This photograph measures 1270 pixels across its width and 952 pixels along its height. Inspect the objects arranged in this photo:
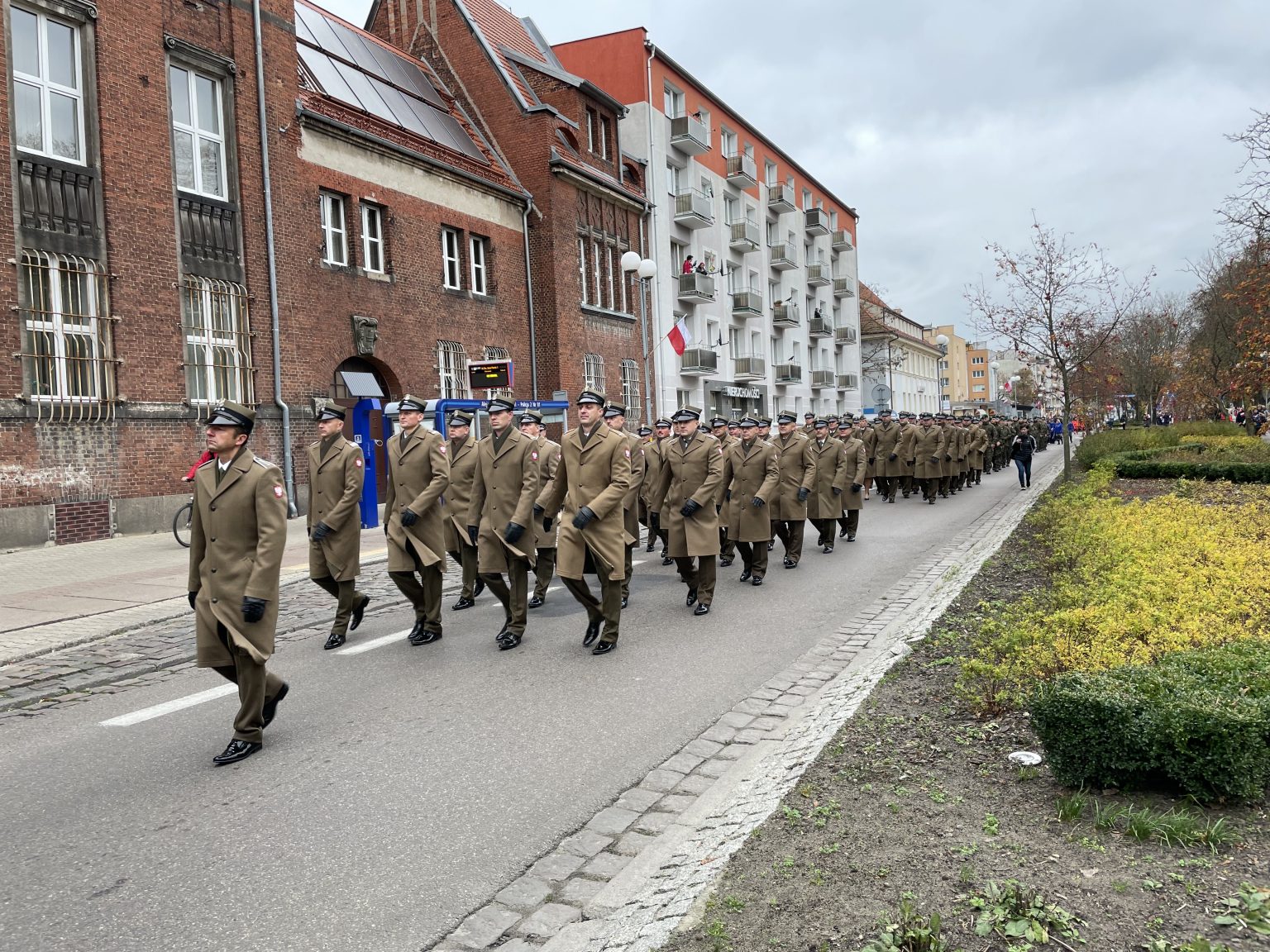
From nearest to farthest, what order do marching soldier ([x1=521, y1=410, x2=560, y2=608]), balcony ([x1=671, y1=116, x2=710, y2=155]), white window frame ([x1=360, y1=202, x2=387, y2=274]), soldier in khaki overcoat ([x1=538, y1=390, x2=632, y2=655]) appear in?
soldier in khaki overcoat ([x1=538, y1=390, x2=632, y2=655])
marching soldier ([x1=521, y1=410, x2=560, y2=608])
white window frame ([x1=360, y1=202, x2=387, y2=274])
balcony ([x1=671, y1=116, x2=710, y2=155])

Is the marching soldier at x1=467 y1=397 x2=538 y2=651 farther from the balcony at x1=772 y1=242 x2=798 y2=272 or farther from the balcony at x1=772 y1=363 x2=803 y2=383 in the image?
the balcony at x1=772 y1=242 x2=798 y2=272

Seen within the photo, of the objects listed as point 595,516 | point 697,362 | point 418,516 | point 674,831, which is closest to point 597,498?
point 595,516

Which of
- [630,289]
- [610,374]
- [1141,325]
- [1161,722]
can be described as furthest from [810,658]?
[1141,325]

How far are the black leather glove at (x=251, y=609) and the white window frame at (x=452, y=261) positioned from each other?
20.7 meters

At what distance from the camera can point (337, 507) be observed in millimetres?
8023

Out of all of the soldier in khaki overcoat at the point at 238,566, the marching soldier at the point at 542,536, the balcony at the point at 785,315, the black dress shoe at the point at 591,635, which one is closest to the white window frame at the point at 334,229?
the marching soldier at the point at 542,536

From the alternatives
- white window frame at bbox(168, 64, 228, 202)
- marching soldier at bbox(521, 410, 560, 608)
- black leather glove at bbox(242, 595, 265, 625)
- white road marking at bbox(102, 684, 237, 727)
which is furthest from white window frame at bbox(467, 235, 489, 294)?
black leather glove at bbox(242, 595, 265, 625)

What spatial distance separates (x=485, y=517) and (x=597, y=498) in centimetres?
123

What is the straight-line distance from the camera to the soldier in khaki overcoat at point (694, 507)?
9.27m

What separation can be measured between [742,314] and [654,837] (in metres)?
42.2

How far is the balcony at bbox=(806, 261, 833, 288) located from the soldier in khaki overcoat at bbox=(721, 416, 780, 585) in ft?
150

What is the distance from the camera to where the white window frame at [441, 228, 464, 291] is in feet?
83.0

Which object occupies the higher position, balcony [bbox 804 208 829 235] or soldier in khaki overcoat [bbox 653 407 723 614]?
balcony [bbox 804 208 829 235]

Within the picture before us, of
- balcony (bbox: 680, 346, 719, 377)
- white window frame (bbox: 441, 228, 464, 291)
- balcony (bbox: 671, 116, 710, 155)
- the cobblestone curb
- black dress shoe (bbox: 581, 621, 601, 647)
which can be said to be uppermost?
A: balcony (bbox: 671, 116, 710, 155)
